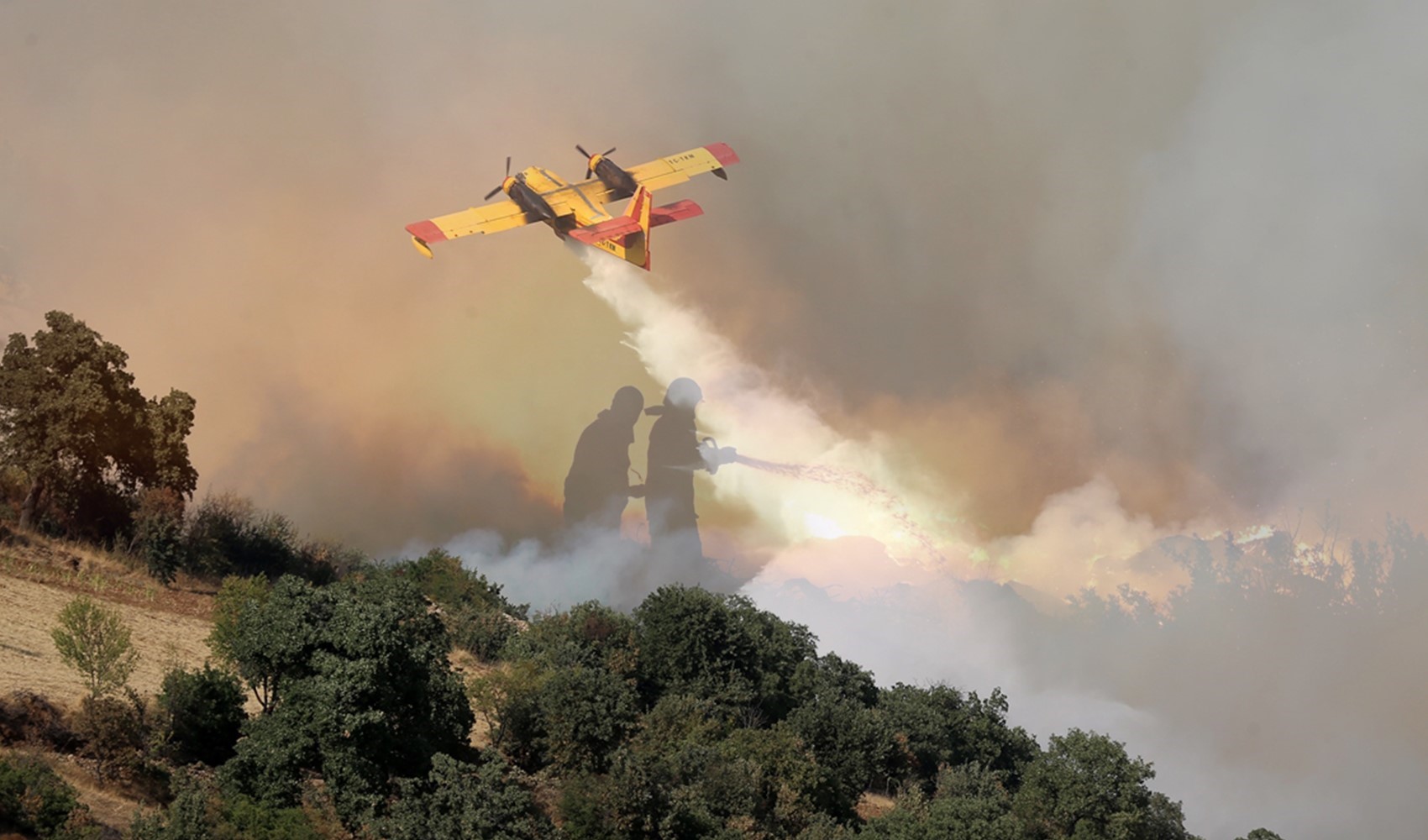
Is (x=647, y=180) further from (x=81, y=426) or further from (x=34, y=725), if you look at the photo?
(x=34, y=725)

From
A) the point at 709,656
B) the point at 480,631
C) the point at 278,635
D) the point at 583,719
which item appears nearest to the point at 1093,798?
the point at 709,656

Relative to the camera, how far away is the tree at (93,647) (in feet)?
137

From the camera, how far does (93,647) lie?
43.2m

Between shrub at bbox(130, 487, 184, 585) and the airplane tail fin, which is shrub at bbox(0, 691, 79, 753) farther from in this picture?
the airplane tail fin

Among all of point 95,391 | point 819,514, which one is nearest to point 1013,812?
point 819,514

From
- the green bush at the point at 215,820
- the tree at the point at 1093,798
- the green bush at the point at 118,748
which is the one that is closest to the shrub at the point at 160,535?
the green bush at the point at 118,748

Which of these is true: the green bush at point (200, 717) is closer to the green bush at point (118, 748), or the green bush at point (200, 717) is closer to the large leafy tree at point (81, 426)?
the green bush at point (118, 748)

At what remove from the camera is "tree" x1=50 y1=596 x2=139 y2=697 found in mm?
41750

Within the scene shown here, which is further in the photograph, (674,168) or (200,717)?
(674,168)

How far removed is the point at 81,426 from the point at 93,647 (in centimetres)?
2033

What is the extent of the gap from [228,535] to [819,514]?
33.5 meters

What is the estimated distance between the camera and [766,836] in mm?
46875

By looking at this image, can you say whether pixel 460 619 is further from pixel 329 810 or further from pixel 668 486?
pixel 329 810

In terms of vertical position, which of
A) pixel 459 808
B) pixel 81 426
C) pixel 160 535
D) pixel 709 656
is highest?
pixel 81 426
